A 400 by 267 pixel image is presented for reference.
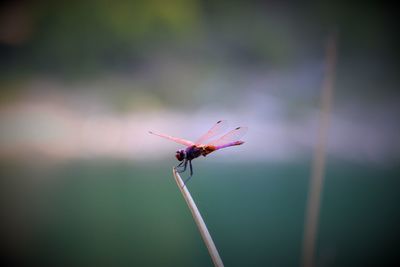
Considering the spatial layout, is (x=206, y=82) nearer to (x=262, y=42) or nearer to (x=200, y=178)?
(x=262, y=42)

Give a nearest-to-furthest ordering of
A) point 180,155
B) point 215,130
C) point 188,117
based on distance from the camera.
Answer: point 180,155 → point 215,130 → point 188,117

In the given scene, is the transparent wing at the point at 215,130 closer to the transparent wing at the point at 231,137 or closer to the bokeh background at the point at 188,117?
the transparent wing at the point at 231,137

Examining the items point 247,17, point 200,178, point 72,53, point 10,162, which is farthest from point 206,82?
point 10,162

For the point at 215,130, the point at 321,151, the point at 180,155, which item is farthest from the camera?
the point at 215,130

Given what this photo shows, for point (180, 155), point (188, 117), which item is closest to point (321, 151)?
point (180, 155)

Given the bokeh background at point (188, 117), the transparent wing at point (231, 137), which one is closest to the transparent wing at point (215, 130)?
the transparent wing at point (231, 137)

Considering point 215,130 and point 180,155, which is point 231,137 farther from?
point 180,155

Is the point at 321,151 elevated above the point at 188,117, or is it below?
below

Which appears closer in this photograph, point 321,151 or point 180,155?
point 321,151
